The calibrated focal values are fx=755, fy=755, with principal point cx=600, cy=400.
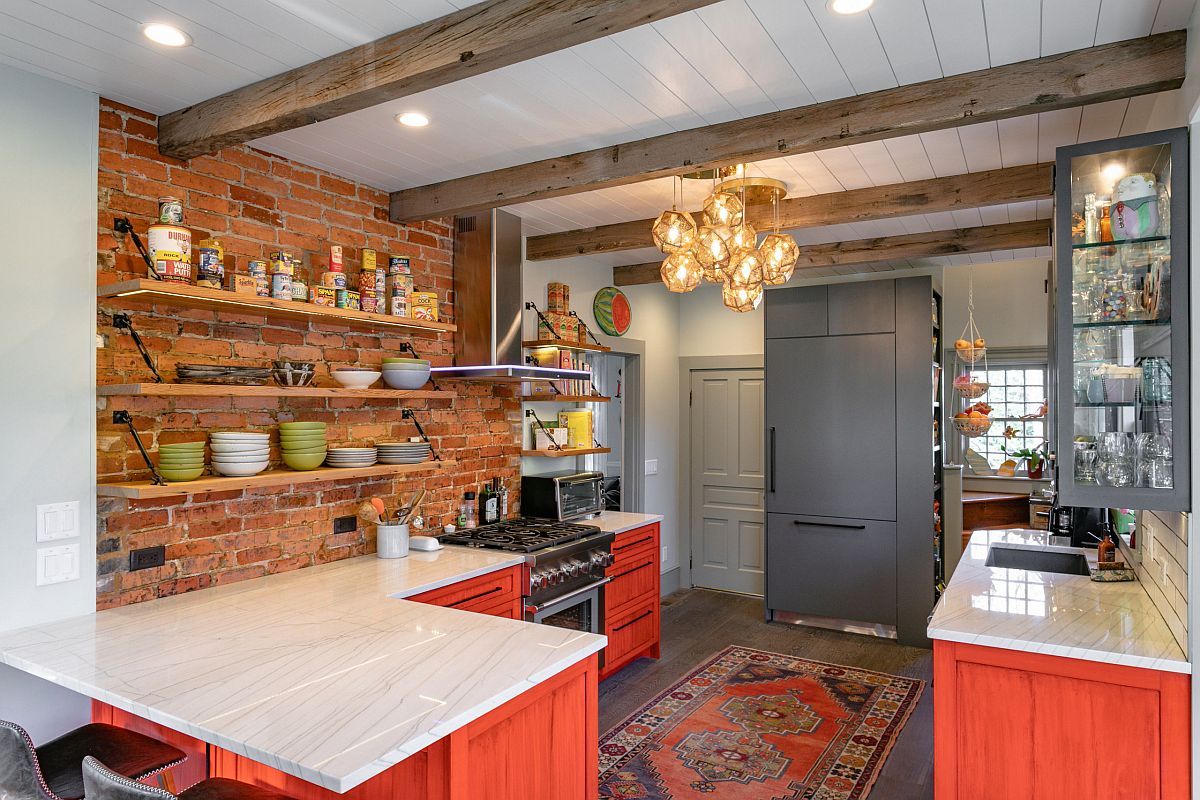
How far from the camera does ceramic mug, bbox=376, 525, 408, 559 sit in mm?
3408

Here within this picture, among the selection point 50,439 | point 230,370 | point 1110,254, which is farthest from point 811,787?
point 50,439

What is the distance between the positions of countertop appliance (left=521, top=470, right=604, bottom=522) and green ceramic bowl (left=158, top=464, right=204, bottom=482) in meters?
2.07

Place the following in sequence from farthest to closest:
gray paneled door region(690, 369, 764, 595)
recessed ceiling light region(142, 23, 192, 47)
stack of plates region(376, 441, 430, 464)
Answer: gray paneled door region(690, 369, 764, 595), stack of plates region(376, 441, 430, 464), recessed ceiling light region(142, 23, 192, 47)

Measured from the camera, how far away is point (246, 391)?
278 centimetres

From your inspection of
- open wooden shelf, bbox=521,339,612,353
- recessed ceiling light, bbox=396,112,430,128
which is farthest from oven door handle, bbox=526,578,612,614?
recessed ceiling light, bbox=396,112,430,128

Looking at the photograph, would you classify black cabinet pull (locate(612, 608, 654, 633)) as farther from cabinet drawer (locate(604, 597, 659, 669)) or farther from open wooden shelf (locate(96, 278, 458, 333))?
open wooden shelf (locate(96, 278, 458, 333))

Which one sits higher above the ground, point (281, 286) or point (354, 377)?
point (281, 286)

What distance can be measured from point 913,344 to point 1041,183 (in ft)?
5.91

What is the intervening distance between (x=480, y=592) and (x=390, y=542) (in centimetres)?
51

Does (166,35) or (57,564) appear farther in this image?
(57,564)

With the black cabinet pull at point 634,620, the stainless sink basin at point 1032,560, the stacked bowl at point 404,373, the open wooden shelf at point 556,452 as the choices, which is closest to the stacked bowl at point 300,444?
the stacked bowl at point 404,373

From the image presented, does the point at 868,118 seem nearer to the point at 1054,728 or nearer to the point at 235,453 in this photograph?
the point at 1054,728

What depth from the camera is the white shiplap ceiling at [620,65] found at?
198cm

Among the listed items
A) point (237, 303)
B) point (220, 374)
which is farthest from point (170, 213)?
point (220, 374)
